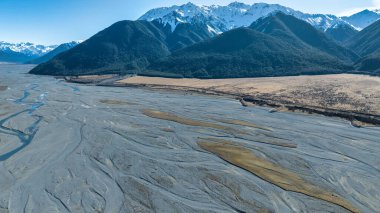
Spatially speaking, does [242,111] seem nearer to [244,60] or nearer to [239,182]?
[239,182]

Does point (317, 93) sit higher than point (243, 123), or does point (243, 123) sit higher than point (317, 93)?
point (317, 93)

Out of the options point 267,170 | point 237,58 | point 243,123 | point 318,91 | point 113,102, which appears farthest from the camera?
point 237,58

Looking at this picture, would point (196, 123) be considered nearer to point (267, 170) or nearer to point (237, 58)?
point (267, 170)

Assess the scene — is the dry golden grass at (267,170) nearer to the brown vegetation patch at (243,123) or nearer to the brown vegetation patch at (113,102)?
the brown vegetation patch at (243,123)

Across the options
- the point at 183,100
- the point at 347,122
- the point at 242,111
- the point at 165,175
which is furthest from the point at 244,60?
the point at 165,175

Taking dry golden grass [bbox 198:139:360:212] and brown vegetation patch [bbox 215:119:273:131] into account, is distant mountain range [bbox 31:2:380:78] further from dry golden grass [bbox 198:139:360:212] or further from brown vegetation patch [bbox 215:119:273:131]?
dry golden grass [bbox 198:139:360:212]

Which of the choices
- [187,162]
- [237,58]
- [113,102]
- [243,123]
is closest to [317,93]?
[243,123]

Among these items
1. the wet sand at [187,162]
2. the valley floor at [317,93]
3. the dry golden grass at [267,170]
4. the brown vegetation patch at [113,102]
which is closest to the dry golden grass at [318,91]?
the valley floor at [317,93]
